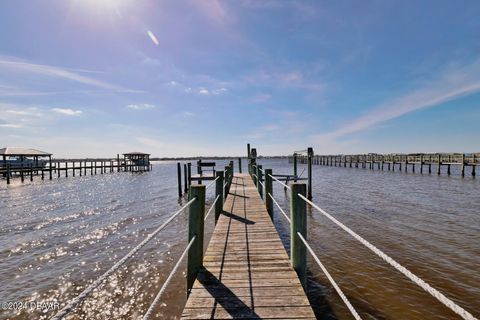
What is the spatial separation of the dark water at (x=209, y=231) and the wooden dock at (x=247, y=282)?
1.53m

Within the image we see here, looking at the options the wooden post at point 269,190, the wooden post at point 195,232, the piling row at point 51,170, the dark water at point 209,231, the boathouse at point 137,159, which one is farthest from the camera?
the boathouse at point 137,159

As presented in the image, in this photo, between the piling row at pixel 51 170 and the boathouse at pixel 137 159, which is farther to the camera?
the boathouse at pixel 137 159

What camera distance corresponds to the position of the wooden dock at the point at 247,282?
3.00 m

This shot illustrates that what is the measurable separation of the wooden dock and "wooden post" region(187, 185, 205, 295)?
14 centimetres

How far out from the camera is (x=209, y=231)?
397 inches

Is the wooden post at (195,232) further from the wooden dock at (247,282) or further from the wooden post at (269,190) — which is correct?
the wooden post at (269,190)

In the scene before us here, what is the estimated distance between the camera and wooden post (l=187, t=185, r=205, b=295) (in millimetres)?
3880

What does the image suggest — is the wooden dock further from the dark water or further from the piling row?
the piling row

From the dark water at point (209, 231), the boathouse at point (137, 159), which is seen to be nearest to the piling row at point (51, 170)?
the boathouse at point (137, 159)

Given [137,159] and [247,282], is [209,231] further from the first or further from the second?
[137,159]

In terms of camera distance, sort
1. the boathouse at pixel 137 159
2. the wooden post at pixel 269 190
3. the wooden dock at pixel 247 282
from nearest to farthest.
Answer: the wooden dock at pixel 247 282 < the wooden post at pixel 269 190 < the boathouse at pixel 137 159

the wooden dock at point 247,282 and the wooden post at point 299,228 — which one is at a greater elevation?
the wooden post at point 299,228

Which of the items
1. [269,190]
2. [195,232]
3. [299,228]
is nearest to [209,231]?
[269,190]

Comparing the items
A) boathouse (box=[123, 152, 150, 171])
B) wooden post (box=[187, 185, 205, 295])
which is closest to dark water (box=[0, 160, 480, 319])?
wooden post (box=[187, 185, 205, 295])
